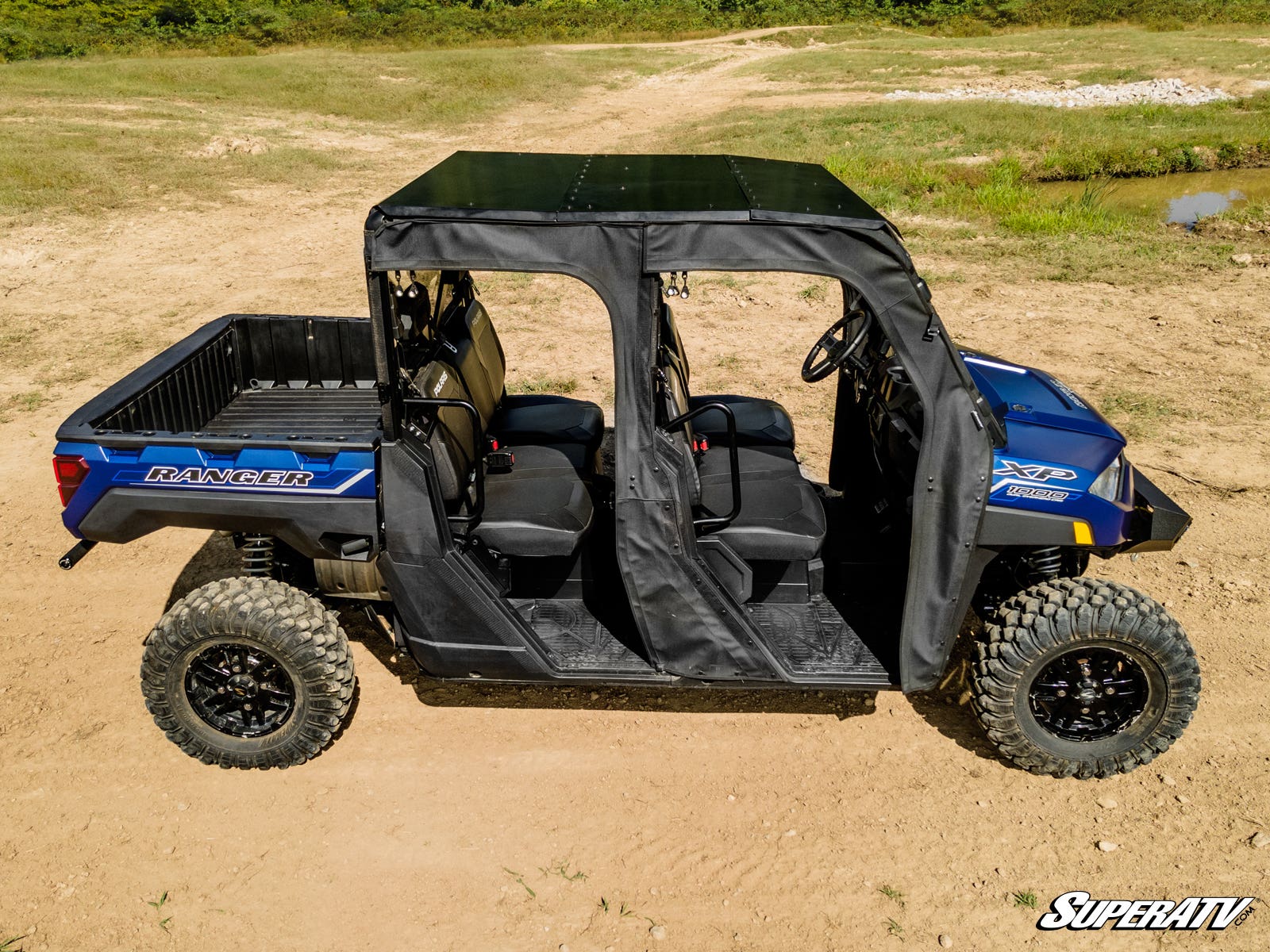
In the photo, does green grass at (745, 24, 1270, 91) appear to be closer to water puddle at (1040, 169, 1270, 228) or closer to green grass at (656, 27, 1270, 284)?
green grass at (656, 27, 1270, 284)

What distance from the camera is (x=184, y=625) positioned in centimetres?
437

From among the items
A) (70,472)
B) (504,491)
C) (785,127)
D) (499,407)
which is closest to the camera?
(70,472)

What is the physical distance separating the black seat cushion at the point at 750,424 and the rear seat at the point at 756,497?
0.37 feet

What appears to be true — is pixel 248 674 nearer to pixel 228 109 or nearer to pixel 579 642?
pixel 579 642

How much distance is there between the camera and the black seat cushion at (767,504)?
14.9 ft

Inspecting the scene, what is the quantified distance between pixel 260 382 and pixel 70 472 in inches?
68.1

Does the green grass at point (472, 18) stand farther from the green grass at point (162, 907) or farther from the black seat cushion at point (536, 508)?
the green grass at point (162, 907)

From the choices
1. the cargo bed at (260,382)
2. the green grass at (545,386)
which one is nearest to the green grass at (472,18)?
the green grass at (545,386)

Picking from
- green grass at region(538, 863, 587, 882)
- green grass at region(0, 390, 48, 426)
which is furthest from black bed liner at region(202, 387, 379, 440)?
green grass at region(0, 390, 48, 426)

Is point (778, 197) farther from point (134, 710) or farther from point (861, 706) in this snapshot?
point (134, 710)

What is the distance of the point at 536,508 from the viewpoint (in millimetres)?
4668

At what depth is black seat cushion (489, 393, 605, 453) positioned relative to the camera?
17.3 ft

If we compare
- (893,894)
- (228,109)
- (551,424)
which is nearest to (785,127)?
(228,109)

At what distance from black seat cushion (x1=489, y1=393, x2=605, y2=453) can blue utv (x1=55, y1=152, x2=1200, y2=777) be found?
0.18m
